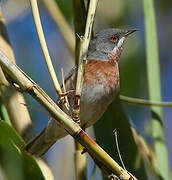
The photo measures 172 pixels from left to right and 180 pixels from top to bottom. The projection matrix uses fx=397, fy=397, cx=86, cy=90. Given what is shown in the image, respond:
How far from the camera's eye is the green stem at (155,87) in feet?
8.06

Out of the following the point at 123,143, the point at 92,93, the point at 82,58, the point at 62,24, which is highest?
the point at 82,58

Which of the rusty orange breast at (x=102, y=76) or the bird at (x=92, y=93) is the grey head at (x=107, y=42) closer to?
the bird at (x=92, y=93)

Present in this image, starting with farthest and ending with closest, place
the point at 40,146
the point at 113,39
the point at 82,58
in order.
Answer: the point at 113,39, the point at 40,146, the point at 82,58

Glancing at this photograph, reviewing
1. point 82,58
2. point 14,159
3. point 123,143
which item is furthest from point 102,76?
point 14,159

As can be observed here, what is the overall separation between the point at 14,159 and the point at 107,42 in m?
2.51

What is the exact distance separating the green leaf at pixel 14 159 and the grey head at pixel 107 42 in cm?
217

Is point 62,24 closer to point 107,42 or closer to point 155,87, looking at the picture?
point 107,42

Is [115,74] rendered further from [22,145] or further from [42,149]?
[22,145]

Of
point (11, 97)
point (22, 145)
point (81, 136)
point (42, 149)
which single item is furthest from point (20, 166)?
point (42, 149)

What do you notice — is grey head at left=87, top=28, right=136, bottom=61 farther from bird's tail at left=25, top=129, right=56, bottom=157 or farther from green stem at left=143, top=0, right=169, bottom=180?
green stem at left=143, top=0, right=169, bottom=180

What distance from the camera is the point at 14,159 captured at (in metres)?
1.59

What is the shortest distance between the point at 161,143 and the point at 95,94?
917mm

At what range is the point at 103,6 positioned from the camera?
13.6ft

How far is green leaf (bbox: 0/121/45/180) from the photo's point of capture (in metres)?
1.56
